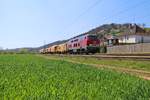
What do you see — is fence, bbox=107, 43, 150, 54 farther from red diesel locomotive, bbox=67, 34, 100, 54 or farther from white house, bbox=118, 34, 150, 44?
white house, bbox=118, 34, 150, 44

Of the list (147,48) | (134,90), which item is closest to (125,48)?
(147,48)

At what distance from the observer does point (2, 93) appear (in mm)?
8250

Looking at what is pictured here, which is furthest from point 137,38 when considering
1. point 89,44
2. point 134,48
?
point 89,44

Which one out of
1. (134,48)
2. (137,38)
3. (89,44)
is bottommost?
(134,48)

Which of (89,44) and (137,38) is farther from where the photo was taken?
(137,38)

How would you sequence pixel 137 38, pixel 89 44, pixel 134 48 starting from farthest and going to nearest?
pixel 137 38 < pixel 134 48 < pixel 89 44

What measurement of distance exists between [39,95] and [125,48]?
5458cm

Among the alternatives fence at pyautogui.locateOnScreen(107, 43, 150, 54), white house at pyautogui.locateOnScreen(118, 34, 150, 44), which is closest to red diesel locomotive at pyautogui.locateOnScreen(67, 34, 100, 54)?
fence at pyautogui.locateOnScreen(107, 43, 150, 54)

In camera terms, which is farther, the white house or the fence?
the white house

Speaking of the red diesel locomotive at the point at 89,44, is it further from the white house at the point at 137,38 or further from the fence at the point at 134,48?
the white house at the point at 137,38

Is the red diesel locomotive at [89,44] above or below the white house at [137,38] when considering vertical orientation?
below

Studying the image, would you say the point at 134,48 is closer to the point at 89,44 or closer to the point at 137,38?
the point at 89,44

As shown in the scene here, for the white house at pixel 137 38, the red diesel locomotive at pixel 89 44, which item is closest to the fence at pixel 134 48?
the red diesel locomotive at pixel 89 44

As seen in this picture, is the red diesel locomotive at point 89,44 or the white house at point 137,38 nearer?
the red diesel locomotive at point 89,44
